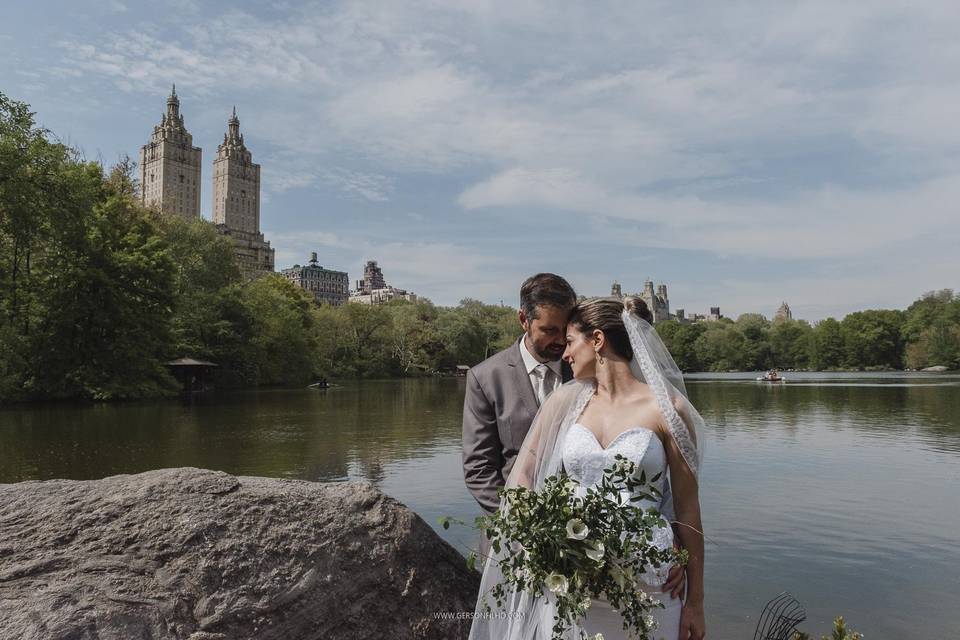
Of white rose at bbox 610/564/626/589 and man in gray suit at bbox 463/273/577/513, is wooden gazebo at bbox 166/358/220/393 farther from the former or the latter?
white rose at bbox 610/564/626/589

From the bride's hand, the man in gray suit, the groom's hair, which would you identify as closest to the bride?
the bride's hand

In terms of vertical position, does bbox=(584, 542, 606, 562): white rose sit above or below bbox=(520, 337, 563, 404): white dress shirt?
below

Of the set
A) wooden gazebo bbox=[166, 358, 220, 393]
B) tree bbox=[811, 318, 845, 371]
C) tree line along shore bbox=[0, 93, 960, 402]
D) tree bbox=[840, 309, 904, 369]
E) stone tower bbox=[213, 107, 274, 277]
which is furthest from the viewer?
stone tower bbox=[213, 107, 274, 277]

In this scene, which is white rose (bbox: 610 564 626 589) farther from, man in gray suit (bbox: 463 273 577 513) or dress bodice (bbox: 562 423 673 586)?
man in gray suit (bbox: 463 273 577 513)

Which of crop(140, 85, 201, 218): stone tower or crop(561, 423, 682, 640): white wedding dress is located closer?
crop(561, 423, 682, 640): white wedding dress

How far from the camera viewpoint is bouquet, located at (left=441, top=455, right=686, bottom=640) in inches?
104

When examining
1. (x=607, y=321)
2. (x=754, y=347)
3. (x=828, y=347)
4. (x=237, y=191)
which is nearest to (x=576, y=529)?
(x=607, y=321)

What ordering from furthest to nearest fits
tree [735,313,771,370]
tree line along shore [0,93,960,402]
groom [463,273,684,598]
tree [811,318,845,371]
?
tree [735,313,771,370]
tree [811,318,845,371]
tree line along shore [0,93,960,402]
groom [463,273,684,598]

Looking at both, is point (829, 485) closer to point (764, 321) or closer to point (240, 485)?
point (240, 485)

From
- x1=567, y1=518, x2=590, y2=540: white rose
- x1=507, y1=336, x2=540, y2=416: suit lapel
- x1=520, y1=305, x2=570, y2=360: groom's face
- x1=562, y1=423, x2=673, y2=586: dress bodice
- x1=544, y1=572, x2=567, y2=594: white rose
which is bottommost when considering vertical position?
x1=544, y1=572, x2=567, y2=594: white rose

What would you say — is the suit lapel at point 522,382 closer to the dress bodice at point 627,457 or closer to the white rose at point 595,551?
the dress bodice at point 627,457

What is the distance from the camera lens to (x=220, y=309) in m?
53.3

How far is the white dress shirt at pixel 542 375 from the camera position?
3773 mm

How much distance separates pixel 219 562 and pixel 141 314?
39.3 meters
